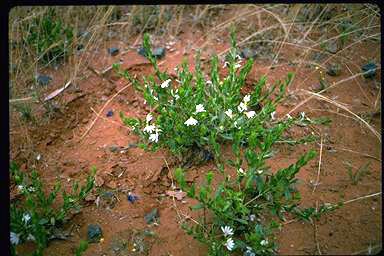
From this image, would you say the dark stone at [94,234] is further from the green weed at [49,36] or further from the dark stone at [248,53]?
the dark stone at [248,53]

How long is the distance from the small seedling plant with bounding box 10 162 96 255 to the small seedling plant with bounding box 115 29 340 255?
25.9 inches

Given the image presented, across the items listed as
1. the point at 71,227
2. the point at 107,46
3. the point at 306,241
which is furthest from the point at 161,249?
the point at 107,46

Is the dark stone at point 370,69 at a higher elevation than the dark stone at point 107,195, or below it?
higher

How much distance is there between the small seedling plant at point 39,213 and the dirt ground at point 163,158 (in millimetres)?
111

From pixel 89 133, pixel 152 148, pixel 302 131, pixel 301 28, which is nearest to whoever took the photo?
pixel 152 148

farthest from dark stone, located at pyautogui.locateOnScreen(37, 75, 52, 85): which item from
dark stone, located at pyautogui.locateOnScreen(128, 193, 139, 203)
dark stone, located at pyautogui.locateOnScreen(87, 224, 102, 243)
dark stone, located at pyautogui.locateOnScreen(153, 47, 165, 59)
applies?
dark stone, located at pyautogui.locateOnScreen(87, 224, 102, 243)

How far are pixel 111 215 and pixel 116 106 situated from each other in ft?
3.73

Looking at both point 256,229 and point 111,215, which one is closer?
point 256,229

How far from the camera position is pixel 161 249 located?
8.04ft

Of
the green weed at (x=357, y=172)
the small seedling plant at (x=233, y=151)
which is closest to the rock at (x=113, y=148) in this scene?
the small seedling plant at (x=233, y=151)

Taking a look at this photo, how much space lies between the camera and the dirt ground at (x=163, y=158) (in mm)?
2445

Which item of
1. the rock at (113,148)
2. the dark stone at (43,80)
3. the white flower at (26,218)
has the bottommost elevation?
the rock at (113,148)

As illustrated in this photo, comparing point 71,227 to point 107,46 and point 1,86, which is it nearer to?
point 1,86

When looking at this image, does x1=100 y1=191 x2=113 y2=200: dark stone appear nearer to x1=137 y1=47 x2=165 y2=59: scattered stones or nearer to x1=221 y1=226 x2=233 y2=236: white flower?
x1=221 y1=226 x2=233 y2=236: white flower
